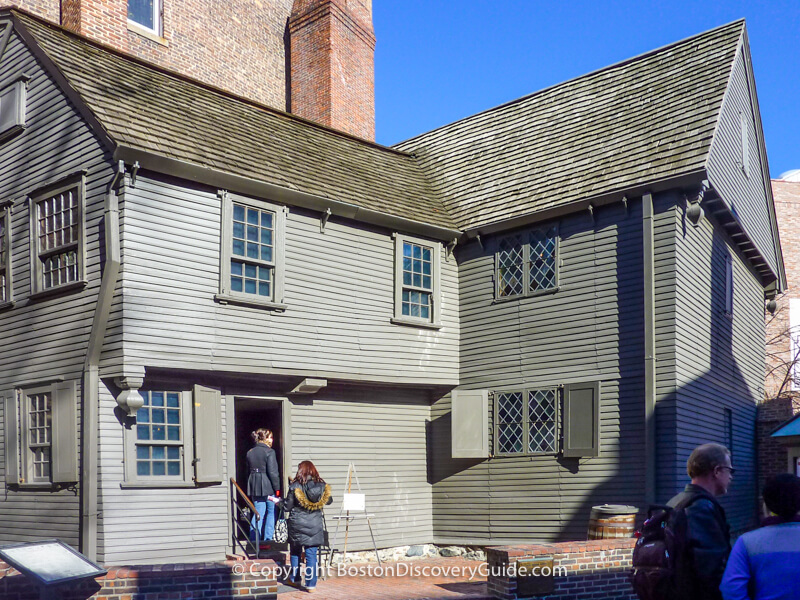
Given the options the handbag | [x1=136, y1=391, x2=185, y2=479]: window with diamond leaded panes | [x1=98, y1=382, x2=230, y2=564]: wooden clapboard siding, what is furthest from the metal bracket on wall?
the handbag

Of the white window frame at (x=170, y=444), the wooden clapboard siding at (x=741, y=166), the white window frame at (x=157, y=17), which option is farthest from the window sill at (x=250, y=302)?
the white window frame at (x=157, y=17)

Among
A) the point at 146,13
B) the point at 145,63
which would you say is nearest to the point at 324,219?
the point at 145,63

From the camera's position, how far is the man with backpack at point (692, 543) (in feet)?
16.2

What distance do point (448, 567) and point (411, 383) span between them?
3.04 m

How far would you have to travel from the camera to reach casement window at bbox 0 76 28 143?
549 inches

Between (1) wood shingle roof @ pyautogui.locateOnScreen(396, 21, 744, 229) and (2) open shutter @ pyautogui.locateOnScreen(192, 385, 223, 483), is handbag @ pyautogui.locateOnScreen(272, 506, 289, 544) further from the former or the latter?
(1) wood shingle roof @ pyautogui.locateOnScreen(396, 21, 744, 229)

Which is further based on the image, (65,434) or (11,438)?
(11,438)

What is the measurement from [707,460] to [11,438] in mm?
10940

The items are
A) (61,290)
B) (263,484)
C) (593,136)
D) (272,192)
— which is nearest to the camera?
(61,290)

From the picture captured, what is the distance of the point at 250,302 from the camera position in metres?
13.2

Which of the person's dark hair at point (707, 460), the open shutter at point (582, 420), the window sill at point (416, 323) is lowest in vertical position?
the open shutter at point (582, 420)

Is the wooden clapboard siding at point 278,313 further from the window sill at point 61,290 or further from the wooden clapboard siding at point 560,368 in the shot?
the window sill at point 61,290

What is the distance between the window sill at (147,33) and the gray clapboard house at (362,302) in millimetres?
7250

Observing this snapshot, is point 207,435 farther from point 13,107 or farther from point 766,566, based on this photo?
point 766,566
